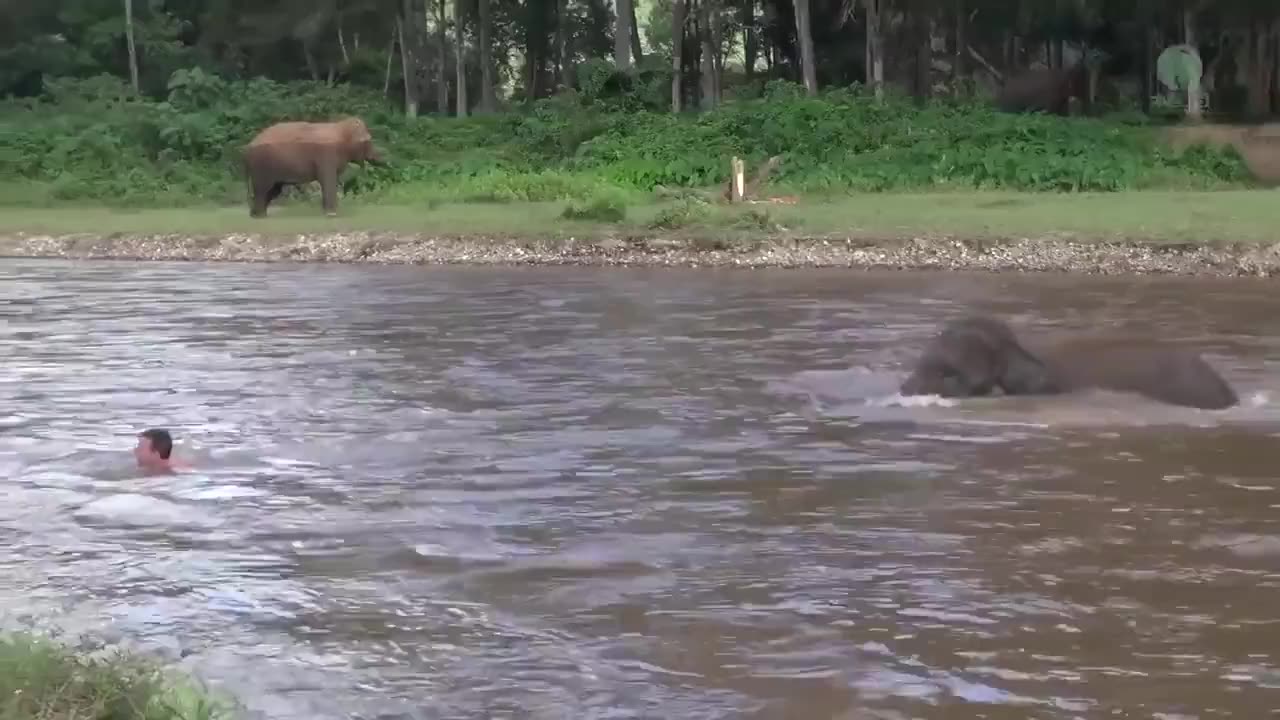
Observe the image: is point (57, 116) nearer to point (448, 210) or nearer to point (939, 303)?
point (448, 210)

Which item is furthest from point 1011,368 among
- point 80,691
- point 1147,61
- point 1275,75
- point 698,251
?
point 1275,75

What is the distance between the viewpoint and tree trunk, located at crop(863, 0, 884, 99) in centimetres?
3472

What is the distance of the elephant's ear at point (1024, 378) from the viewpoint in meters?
11.9

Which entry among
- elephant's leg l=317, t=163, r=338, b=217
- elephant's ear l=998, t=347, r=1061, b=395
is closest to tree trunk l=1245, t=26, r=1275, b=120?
elephant's leg l=317, t=163, r=338, b=217

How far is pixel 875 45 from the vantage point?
3584 centimetres

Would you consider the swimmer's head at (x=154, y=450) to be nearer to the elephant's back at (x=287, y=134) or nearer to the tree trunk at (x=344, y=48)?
the elephant's back at (x=287, y=134)

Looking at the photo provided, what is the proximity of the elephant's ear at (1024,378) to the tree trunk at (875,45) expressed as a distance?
22521mm

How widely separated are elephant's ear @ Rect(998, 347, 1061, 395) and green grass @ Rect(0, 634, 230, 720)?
7.50m

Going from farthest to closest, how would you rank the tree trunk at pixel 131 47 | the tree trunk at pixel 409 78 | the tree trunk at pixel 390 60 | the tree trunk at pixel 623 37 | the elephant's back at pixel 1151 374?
the tree trunk at pixel 390 60
the tree trunk at pixel 131 47
the tree trunk at pixel 409 78
the tree trunk at pixel 623 37
the elephant's back at pixel 1151 374

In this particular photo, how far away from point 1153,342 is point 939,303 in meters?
3.14

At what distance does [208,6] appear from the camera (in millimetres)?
49344

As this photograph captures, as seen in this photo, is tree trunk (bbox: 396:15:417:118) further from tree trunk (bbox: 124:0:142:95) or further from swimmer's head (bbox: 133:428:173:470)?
swimmer's head (bbox: 133:428:173:470)

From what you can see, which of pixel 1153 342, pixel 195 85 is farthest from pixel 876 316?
pixel 195 85

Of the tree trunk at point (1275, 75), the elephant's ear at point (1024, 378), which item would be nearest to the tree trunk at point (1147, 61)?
the tree trunk at point (1275, 75)
